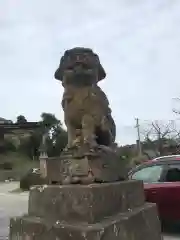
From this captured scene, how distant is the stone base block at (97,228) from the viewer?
3371mm

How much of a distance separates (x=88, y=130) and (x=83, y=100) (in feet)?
1.09

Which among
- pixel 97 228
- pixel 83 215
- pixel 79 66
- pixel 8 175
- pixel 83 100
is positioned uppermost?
pixel 8 175

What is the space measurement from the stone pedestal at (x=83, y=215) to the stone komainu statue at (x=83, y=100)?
59 cm

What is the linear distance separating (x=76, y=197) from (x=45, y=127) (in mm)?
48846

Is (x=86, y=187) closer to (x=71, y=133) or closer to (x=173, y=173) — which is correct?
(x=71, y=133)

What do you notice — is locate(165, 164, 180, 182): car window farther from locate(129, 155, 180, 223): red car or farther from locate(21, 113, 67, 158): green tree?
locate(21, 113, 67, 158): green tree

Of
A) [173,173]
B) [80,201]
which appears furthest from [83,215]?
[173,173]

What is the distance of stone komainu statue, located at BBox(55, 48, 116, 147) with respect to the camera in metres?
4.16

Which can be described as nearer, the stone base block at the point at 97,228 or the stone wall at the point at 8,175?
the stone base block at the point at 97,228

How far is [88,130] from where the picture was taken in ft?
13.5

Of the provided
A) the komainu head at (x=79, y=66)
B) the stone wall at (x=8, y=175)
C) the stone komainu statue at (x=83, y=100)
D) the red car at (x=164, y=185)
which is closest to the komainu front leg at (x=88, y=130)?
the stone komainu statue at (x=83, y=100)

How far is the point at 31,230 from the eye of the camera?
12.4ft

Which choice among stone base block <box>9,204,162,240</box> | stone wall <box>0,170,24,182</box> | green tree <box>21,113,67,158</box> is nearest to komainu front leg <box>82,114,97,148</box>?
stone base block <box>9,204,162,240</box>

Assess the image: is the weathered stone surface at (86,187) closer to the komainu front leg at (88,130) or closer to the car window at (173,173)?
the komainu front leg at (88,130)
